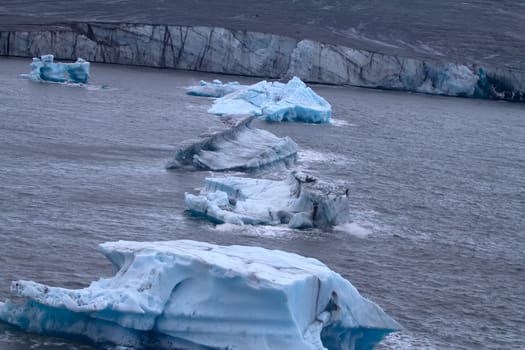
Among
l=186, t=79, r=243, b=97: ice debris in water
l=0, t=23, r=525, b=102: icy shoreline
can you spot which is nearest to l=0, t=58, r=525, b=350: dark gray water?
l=186, t=79, r=243, b=97: ice debris in water

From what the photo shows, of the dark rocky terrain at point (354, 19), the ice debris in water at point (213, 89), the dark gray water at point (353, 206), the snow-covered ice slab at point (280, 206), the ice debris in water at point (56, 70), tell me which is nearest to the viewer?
the dark gray water at point (353, 206)

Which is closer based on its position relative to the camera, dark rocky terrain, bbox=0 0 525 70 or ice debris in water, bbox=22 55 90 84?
ice debris in water, bbox=22 55 90 84

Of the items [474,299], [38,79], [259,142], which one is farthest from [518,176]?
[38,79]

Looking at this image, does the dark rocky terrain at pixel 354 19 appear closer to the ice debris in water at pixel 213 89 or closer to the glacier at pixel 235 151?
the ice debris in water at pixel 213 89

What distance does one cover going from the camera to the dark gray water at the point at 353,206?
888 centimetres

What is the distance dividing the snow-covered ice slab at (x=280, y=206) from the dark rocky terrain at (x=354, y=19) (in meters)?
24.7

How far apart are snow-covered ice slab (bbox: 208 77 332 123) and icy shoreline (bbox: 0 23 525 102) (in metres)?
9.95

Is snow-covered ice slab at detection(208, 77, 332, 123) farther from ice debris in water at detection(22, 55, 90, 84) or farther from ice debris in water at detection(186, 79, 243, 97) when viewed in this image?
ice debris in water at detection(22, 55, 90, 84)

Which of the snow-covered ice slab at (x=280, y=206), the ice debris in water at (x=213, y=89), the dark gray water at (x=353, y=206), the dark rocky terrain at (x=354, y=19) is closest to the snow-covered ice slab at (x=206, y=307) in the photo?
the dark gray water at (x=353, y=206)

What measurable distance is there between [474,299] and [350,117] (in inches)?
676

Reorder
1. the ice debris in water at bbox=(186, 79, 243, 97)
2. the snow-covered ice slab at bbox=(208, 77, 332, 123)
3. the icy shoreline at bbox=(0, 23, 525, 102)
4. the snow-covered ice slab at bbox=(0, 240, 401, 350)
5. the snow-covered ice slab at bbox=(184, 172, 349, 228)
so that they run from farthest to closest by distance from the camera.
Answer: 1. the icy shoreline at bbox=(0, 23, 525, 102)
2. the ice debris in water at bbox=(186, 79, 243, 97)
3. the snow-covered ice slab at bbox=(208, 77, 332, 123)
4. the snow-covered ice slab at bbox=(184, 172, 349, 228)
5. the snow-covered ice slab at bbox=(0, 240, 401, 350)

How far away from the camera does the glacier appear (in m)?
14.9

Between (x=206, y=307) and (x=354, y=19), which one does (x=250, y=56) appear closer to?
(x=354, y=19)

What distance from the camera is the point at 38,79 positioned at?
26.8m
